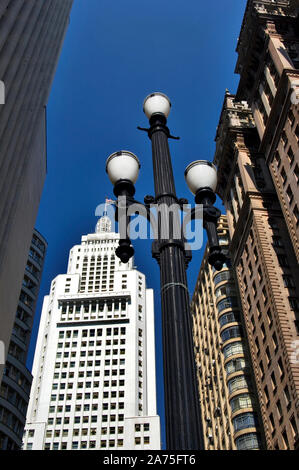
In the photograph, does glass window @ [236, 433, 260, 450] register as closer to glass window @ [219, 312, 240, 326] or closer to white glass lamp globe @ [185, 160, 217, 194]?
glass window @ [219, 312, 240, 326]

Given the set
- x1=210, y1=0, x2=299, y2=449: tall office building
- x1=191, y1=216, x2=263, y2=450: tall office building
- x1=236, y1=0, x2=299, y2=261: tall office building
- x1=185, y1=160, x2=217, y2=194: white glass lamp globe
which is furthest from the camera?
x1=191, y1=216, x2=263, y2=450: tall office building

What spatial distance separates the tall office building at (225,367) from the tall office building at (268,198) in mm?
3669

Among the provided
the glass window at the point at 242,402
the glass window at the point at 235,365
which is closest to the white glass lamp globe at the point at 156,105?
the glass window at the point at 242,402

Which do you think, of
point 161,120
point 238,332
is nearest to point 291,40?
point 238,332

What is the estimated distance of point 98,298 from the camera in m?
108

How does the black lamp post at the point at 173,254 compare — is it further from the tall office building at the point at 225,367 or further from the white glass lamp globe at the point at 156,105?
the tall office building at the point at 225,367

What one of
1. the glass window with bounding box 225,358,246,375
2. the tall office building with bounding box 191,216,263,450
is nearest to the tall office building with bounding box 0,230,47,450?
the tall office building with bounding box 191,216,263,450

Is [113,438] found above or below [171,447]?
above

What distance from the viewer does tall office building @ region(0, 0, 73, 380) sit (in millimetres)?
26375

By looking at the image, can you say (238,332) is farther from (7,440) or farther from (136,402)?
(136,402)

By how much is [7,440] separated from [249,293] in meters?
29.4

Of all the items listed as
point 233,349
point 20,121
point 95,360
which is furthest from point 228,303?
point 95,360

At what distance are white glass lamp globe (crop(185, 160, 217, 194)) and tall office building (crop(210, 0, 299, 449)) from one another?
1275 inches

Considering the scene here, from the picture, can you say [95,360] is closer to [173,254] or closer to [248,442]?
[248,442]
